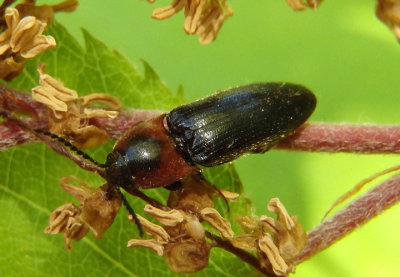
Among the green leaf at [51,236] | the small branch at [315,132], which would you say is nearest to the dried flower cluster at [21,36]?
the small branch at [315,132]

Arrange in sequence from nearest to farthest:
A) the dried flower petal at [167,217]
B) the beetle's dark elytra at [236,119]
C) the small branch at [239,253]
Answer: the dried flower petal at [167,217]
the small branch at [239,253]
the beetle's dark elytra at [236,119]

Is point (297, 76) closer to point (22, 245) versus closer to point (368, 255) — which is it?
point (368, 255)

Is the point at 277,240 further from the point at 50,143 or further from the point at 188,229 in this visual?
the point at 50,143

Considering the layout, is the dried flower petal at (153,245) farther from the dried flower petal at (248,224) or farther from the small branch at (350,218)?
the small branch at (350,218)

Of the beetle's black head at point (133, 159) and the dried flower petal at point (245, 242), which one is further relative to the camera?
the beetle's black head at point (133, 159)

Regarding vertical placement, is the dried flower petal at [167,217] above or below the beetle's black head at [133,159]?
above

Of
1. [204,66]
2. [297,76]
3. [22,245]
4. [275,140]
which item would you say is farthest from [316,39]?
[22,245]
